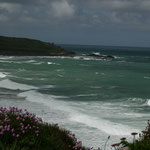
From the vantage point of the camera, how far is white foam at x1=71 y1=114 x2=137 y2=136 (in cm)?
1672

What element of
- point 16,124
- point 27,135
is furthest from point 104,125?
point 27,135

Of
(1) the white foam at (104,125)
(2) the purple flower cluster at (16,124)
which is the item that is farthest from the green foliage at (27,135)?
(1) the white foam at (104,125)

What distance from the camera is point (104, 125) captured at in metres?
17.9

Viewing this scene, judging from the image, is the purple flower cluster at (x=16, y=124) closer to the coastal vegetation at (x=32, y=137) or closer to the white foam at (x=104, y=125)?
the coastal vegetation at (x=32, y=137)

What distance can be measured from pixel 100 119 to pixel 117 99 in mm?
7804

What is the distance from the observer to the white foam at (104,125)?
54.9ft

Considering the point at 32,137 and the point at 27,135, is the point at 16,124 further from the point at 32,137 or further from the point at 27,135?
the point at 32,137

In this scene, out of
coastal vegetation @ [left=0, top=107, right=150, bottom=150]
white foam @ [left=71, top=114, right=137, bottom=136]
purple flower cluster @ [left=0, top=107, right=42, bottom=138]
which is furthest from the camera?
white foam @ [left=71, top=114, right=137, bottom=136]

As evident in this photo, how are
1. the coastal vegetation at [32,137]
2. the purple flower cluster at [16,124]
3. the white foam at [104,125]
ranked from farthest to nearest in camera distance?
the white foam at [104,125]
the purple flower cluster at [16,124]
the coastal vegetation at [32,137]

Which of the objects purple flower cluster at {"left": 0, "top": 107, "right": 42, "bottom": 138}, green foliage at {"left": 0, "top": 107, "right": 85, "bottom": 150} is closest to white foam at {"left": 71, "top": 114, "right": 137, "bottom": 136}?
green foliage at {"left": 0, "top": 107, "right": 85, "bottom": 150}

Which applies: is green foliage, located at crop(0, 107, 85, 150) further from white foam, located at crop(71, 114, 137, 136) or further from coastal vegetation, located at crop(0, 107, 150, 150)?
white foam, located at crop(71, 114, 137, 136)

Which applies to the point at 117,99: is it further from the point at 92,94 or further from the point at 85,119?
the point at 85,119

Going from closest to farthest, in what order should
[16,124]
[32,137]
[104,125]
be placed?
[32,137]
[16,124]
[104,125]

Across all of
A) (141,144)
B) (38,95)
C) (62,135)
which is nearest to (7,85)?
(38,95)
